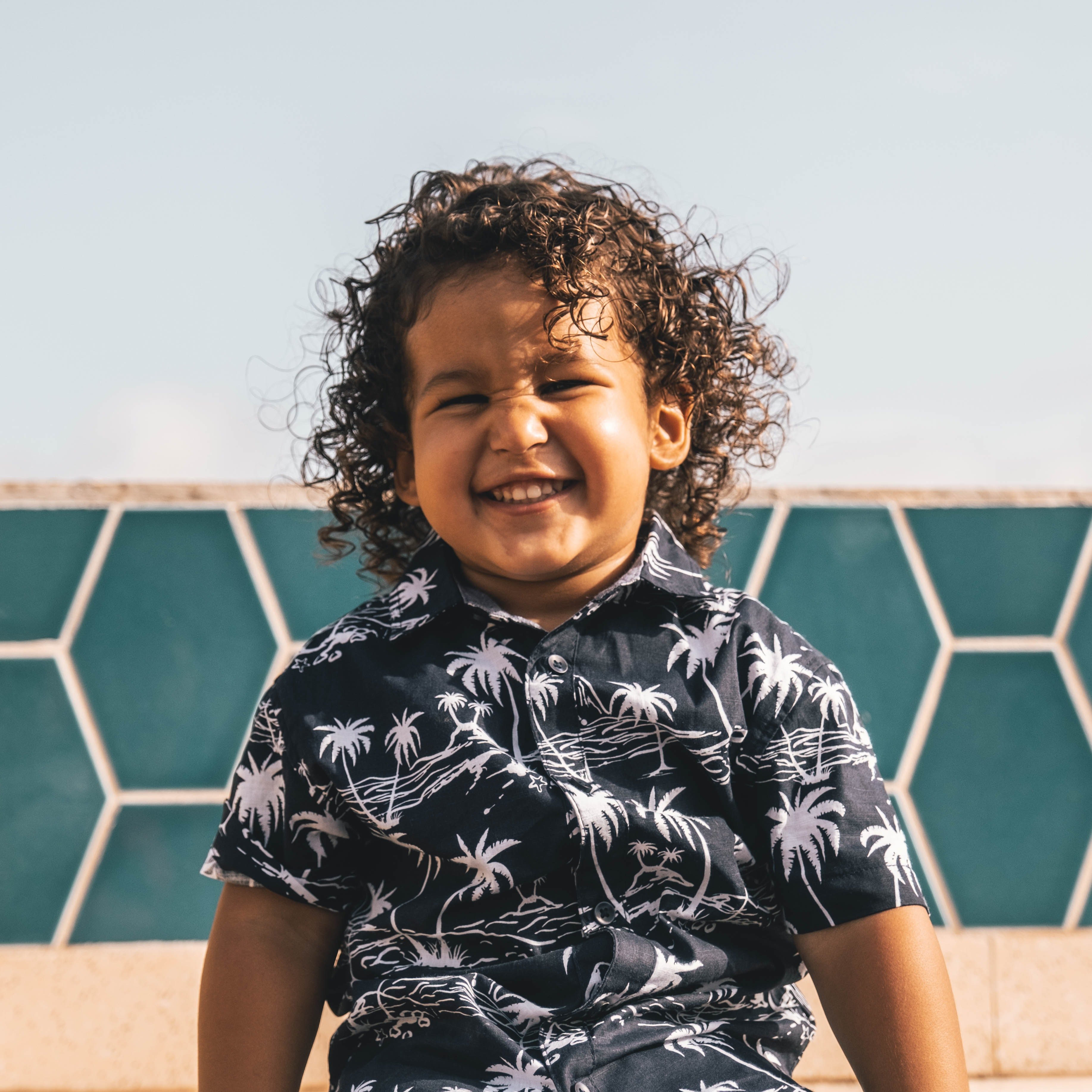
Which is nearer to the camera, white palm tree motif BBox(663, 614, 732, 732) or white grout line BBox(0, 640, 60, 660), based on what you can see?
white palm tree motif BBox(663, 614, 732, 732)

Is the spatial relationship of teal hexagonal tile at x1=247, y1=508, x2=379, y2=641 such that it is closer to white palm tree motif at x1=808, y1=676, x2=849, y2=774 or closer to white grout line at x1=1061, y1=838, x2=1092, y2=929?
white palm tree motif at x1=808, y1=676, x2=849, y2=774

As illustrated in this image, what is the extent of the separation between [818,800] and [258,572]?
0.70 meters

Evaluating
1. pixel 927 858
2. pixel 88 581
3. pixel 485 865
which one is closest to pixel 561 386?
pixel 485 865

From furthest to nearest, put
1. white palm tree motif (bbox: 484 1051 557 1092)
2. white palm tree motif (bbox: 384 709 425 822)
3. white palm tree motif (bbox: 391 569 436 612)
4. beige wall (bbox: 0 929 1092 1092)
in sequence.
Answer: beige wall (bbox: 0 929 1092 1092)
white palm tree motif (bbox: 391 569 436 612)
white palm tree motif (bbox: 384 709 425 822)
white palm tree motif (bbox: 484 1051 557 1092)

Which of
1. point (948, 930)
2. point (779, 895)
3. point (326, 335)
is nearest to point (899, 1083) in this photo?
point (779, 895)

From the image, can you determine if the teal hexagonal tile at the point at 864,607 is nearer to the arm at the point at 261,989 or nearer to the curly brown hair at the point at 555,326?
the curly brown hair at the point at 555,326

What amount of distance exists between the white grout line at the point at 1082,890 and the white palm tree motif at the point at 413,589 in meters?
0.86

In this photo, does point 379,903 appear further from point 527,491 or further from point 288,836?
point 527,491

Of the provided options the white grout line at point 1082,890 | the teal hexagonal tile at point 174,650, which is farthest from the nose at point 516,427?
the white grout line at point 1082,890

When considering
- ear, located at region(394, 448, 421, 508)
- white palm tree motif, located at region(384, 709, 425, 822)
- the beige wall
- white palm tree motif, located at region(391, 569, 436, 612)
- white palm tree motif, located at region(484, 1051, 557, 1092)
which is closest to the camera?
white palm tree motif, located at region(484, 1051, 557, 1092)

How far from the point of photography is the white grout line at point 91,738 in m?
1.28

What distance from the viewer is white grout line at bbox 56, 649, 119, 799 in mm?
1275

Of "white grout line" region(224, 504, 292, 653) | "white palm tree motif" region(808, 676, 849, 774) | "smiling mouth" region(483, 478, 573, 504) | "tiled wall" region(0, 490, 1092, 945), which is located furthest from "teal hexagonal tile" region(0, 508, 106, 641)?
"white palm tree motif" region(808, 676, 849, 774)

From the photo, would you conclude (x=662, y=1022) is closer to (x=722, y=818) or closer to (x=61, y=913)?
(x=722, y=818)
